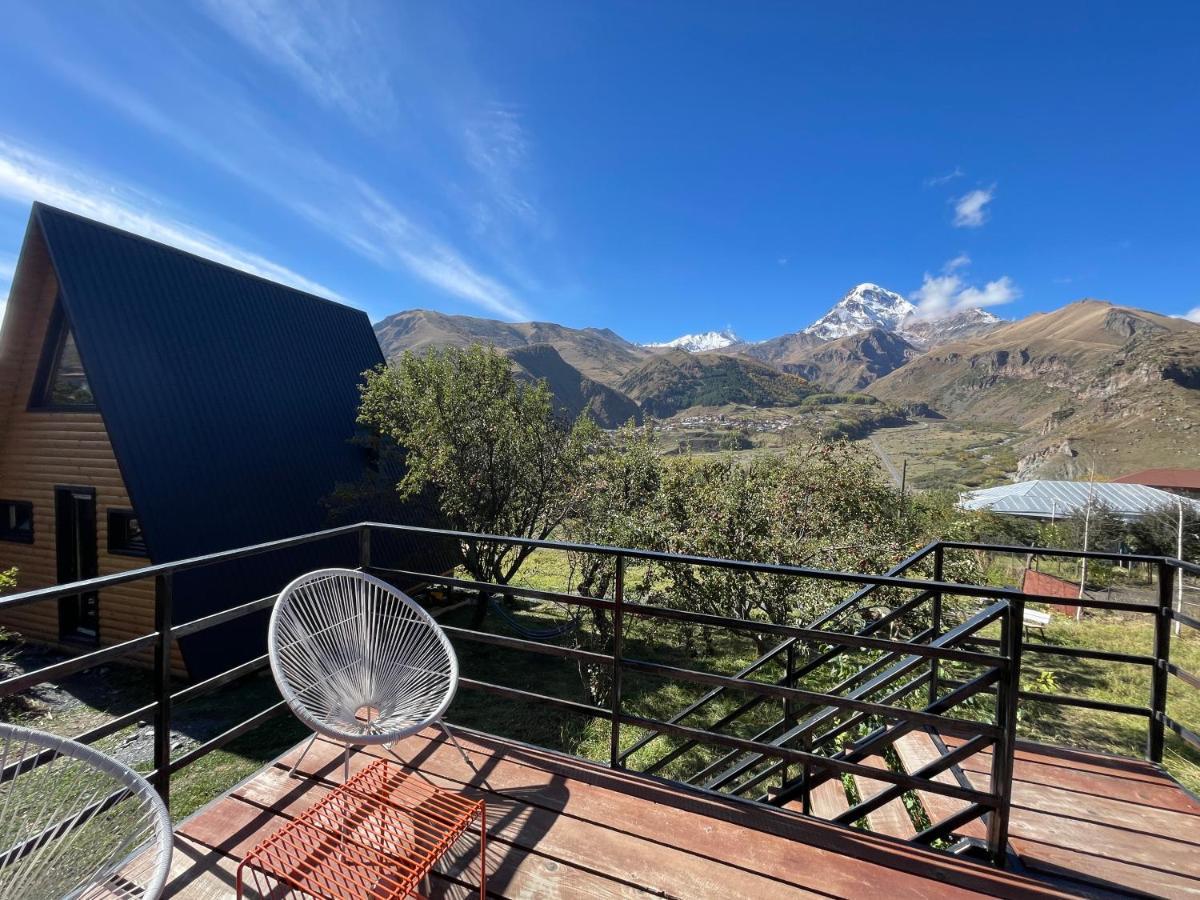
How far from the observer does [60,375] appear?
7531 millimetres

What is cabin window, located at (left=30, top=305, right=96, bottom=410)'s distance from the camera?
7.37 meters

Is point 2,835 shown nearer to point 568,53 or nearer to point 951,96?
point 568,53

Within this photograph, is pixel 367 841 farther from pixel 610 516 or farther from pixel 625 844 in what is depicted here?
pixel 610 516

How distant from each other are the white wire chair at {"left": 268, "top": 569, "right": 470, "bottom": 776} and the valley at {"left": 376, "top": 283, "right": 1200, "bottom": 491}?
6270 millimetres

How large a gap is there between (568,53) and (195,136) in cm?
726

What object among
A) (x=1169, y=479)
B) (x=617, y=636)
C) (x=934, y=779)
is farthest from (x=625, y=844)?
(x=1169, y=479)

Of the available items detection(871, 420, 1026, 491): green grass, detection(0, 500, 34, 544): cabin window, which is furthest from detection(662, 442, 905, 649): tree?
detection(871, 420, 1026, 491): green grass

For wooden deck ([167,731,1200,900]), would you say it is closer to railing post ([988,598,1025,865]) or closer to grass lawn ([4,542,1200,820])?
railing post ([988,598,1025,865])

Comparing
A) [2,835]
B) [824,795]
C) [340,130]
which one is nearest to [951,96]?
[340,130]

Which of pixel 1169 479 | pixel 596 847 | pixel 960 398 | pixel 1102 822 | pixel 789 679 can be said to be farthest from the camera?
pixel 960 398

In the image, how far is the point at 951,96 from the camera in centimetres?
1888

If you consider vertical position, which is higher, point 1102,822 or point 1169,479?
point 1169,479

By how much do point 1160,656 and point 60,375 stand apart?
11.5 meters

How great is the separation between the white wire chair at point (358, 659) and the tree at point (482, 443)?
521 centimetres
